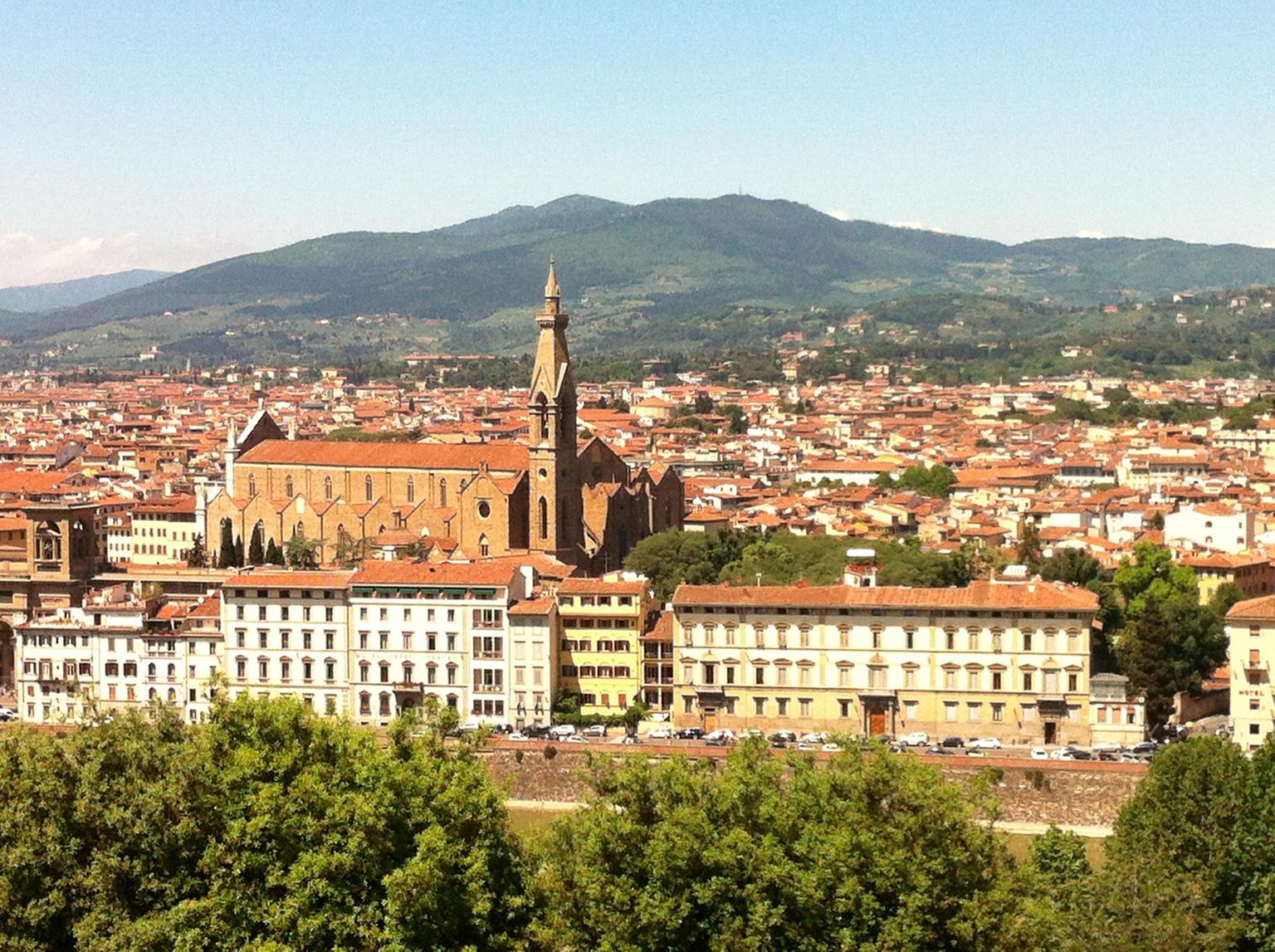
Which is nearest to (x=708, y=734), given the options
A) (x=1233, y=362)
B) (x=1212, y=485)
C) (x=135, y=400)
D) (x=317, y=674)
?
(x=317, y=674)

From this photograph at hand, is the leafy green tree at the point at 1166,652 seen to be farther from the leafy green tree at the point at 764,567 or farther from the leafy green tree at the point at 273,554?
the leafy green tree at the point at 273,554

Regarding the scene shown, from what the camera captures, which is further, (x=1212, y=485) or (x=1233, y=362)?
(x=1233, y=362)

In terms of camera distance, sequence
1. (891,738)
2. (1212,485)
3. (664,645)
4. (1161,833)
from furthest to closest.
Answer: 1. (1212,485)
2. (664,645)
3. (891,738)
4. (1161,833)

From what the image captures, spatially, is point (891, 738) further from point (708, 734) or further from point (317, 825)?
point (317, 825)

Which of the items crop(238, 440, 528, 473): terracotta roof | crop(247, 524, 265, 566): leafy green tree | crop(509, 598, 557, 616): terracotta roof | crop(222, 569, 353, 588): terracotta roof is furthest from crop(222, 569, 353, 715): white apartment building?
crop(238, 440, 528, 473): terracotta roof

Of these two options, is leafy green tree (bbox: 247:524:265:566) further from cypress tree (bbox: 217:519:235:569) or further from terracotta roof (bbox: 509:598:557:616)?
terracotta roof (bbox: 509:598:557:616)

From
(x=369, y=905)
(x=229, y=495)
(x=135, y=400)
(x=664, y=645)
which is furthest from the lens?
(x=135, y=400)

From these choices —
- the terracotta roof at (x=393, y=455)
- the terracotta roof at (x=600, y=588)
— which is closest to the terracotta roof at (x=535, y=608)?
the terracotta roof at (x=600, y=588)
